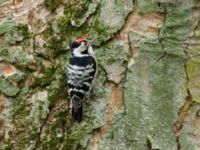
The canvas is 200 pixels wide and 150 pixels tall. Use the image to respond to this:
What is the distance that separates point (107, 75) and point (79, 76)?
17 centimetres

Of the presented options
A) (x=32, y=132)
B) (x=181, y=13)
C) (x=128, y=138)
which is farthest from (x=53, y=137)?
(x=181, y=13)

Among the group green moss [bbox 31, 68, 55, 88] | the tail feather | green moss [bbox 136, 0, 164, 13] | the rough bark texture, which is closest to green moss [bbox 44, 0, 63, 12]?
the rough bark texture

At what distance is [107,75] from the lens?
3.62 meters

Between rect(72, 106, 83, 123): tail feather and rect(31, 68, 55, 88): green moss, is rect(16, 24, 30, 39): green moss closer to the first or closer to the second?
rect(31, 68, 55, 88): green moss

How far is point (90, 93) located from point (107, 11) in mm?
453

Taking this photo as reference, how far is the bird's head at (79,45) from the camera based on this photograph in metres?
3.58

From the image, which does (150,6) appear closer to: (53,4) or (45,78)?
(53,4)

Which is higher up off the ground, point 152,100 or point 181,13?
point 181,13

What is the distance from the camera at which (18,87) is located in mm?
3730

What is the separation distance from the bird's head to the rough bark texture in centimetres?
6

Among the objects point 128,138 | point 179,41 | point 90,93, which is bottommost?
point 128,138

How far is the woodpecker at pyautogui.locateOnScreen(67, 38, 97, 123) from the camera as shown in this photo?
3577mm

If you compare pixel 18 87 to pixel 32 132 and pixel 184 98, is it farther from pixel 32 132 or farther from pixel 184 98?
pixel 184 98

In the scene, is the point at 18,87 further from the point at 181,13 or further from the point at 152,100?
the point at 181,13
